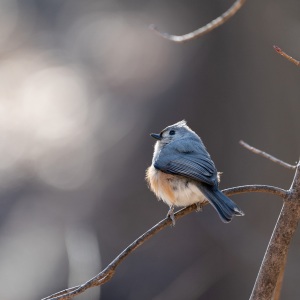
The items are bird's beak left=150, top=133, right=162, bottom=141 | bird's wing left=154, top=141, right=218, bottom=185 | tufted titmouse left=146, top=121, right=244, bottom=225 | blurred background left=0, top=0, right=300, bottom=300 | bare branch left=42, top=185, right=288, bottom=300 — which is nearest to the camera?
bare branch left=42, top=185, right=288, bottom=300

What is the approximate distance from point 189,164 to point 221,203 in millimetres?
700

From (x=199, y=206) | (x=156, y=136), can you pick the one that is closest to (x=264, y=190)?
(x=199, y=206)

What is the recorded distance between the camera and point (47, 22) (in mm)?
13523

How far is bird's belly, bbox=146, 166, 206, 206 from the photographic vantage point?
4430 mm

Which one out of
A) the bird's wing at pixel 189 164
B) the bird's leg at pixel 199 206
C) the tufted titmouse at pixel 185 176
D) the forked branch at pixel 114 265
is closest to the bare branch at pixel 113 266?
the forked branch at pixel 114 265

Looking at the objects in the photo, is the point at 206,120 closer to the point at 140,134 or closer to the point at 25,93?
the point at 140,134

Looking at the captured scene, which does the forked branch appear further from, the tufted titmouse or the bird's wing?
the bird's wing

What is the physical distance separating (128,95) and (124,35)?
2.23 meters

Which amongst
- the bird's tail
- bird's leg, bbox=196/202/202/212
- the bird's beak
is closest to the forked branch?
the bird's tail

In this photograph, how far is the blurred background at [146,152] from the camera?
24.4 feet

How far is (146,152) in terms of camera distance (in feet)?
27.8

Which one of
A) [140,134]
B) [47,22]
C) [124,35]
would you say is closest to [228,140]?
[140,134]

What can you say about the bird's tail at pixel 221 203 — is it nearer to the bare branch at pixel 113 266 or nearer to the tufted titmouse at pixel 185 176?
the tufted titmouse at pixel 185 176

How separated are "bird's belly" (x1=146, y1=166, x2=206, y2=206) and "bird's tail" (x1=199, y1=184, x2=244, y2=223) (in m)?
0.10
